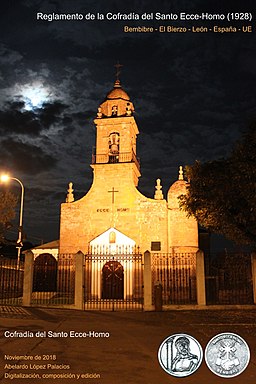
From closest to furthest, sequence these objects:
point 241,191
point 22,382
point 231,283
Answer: point 22,382 → point 241,191 → point 231,283

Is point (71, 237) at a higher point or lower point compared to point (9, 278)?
higher

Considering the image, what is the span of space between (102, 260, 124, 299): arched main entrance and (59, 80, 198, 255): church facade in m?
0.94

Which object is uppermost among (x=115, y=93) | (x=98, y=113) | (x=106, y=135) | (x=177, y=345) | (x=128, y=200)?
(x=115, y=93)

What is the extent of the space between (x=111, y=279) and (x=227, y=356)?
18056 mm

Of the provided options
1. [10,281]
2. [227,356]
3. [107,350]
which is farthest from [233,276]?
[227,356]

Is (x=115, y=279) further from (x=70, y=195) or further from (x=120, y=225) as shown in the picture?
(x=70, y=195)

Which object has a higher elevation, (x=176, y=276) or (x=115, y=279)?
(x=176, y=276)

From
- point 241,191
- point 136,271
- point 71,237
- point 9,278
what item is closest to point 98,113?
point 71,237

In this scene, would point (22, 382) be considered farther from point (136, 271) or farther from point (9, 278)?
point (136, 271)

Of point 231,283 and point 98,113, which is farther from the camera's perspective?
point 98,113

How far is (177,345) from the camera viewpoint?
5012 millimetres

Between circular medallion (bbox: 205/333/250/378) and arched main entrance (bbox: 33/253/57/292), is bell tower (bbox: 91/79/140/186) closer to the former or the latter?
arched main entrance (bbox: 33/253/57/292)

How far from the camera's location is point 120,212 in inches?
953

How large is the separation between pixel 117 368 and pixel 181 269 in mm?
17638
